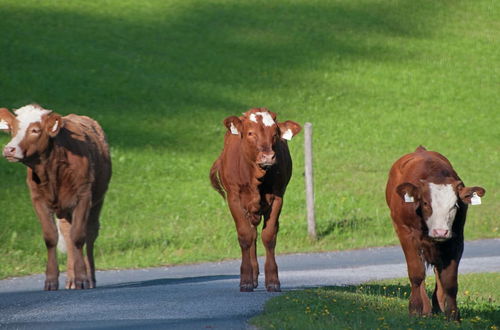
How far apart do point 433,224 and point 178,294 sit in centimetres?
347

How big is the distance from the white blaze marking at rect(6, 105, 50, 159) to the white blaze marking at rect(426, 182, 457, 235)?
6.20 metres

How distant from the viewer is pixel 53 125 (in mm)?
15836

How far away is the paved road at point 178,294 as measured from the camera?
1158cm

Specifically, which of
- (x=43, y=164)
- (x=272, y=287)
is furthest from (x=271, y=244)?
(x=43, y=164)

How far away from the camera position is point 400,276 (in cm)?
1767

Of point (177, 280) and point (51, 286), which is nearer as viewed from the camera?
point (51, 286)

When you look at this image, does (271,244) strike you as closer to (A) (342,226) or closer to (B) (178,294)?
(B) (178,294)

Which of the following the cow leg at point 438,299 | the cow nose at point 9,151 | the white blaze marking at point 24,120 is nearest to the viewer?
the cow leg at point 438,299

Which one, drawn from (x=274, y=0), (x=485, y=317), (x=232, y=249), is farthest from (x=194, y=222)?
(x=274, y=0)

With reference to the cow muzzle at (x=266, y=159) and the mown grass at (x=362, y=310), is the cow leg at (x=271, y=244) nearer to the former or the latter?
the mown grass at (x=362, y=310)

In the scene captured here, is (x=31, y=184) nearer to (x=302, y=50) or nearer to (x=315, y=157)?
(x=315, y=157)

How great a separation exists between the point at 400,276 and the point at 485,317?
465cm

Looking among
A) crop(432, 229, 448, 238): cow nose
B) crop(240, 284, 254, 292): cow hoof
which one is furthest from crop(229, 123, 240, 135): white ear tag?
crop(432, 229, 448, 238): cow nose

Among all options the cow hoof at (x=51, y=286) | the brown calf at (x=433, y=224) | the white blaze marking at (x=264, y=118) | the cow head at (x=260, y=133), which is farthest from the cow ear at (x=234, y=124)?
the cow hoof at (x=51, y=286)
